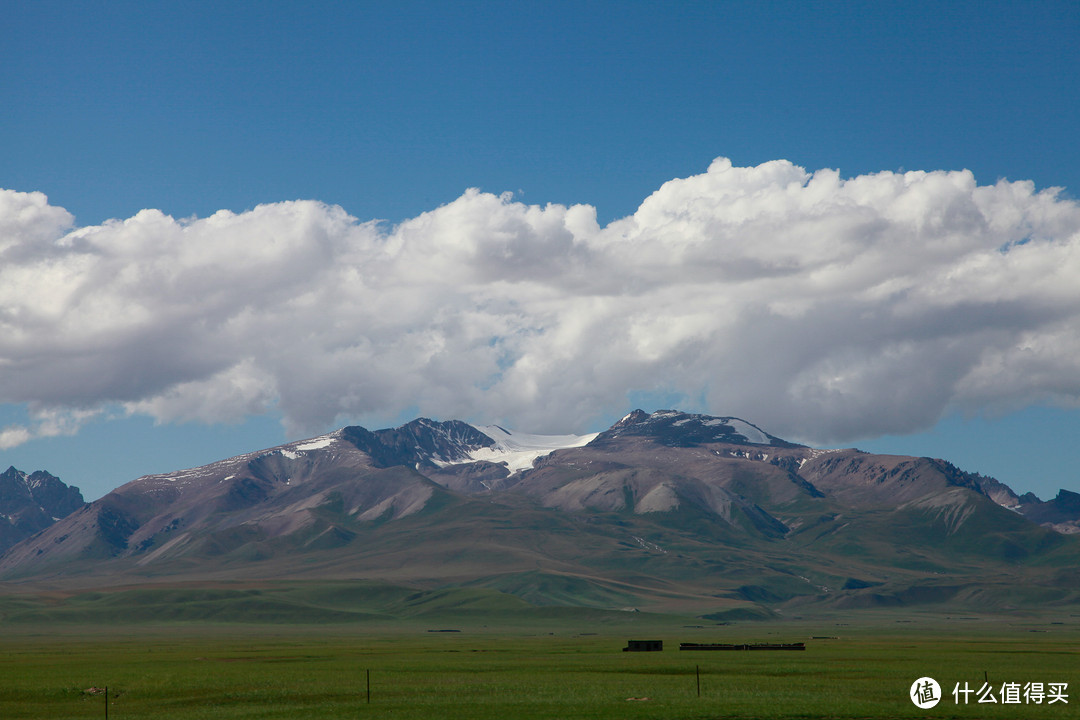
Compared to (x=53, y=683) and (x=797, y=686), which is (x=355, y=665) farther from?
(x=797, y=686)

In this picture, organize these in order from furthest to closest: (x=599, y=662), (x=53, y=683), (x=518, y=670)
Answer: (x=599, y=662) < (x=518, y=670) < (x=53, y=683)

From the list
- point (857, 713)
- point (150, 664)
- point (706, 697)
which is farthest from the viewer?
point (150, 664)

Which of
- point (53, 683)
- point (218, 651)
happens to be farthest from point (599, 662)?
point (218, 651)

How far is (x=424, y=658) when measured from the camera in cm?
16288

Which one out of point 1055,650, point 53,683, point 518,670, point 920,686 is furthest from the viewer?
point 1055,650

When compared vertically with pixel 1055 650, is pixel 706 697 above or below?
above

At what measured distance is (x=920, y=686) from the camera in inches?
3804

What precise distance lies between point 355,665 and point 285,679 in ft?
98.6

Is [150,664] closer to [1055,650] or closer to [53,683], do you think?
[53,683]

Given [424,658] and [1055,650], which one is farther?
[1055,650]

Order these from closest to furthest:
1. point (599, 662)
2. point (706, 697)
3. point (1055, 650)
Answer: point (706, 697)
point (599, 662)
point (1055, 650)

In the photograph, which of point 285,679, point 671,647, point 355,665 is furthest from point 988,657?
point 285,679

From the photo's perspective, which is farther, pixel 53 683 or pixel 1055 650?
pixel 1055 650

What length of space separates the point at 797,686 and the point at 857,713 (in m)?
25.4
